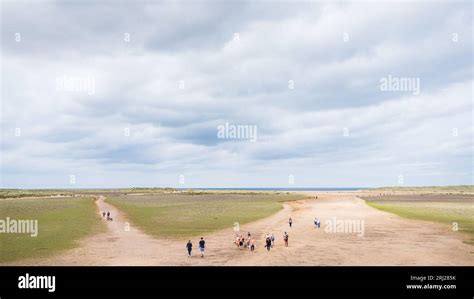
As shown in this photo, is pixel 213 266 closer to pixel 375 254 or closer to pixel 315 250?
pixel 315 250

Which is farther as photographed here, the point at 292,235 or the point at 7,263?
the point at 292,235

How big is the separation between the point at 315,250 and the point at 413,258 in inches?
375

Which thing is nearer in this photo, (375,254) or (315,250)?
(375,254)

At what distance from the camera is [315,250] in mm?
39750

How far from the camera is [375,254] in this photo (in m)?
37.2
